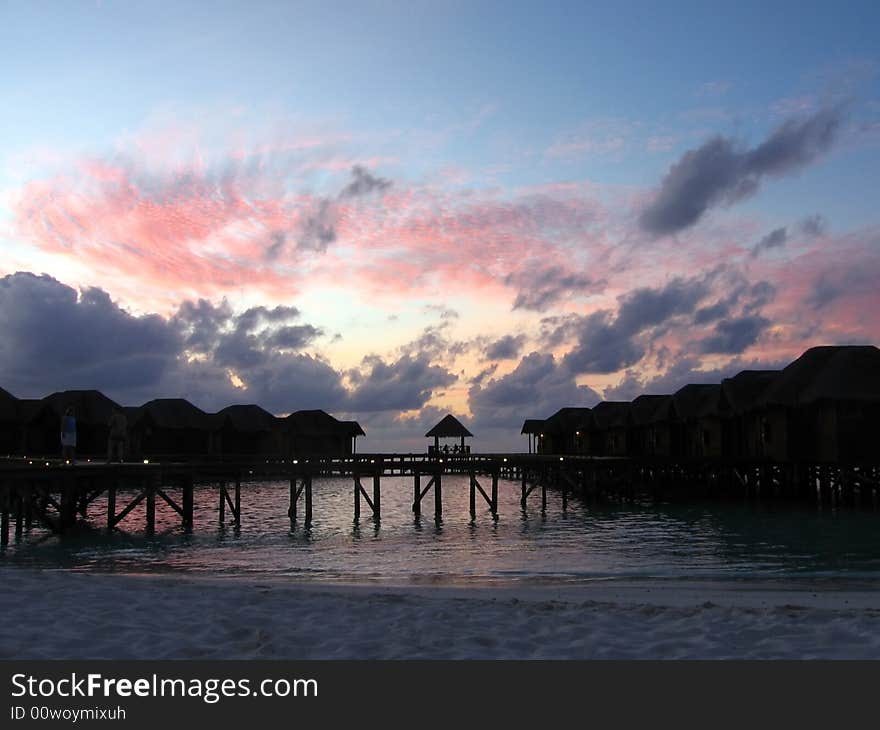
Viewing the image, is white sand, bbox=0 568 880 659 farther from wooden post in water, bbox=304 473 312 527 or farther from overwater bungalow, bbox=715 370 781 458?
overwater bungalow, bbox=715 370 781 458

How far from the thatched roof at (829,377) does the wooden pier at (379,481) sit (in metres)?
3.52

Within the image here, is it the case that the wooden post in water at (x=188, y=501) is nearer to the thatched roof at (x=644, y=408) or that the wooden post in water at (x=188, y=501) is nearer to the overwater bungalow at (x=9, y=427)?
the overwater bungalow at (x=9, y=427)

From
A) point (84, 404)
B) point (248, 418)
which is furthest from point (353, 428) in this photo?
point (84, 404)

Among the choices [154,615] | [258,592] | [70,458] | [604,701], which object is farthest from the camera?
[70,458]

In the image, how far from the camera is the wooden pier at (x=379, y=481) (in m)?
24.5

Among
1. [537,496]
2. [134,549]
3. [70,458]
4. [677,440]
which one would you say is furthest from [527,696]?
[677,440]

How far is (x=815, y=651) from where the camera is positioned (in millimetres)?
6582

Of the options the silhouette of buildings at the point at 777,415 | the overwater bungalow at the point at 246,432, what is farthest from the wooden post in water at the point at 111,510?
Result: the overwater bungalow at the point at 246,432

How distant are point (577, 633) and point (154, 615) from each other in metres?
4.74

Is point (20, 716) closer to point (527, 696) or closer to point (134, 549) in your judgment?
point (527, 696)

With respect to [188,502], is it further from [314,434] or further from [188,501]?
[314,434]

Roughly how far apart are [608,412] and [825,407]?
104 ft

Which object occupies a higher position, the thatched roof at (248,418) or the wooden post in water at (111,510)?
the thatched roof at (248,418)

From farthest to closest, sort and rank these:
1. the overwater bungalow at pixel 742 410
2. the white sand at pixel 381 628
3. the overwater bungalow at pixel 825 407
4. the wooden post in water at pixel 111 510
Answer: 1. the overwater bungalow at pixel 742 410
2. the overwater bungalow at pixel 825 407
3. the wooden post in water at pixel 111 510
4. the white sand at pixel 381 628
